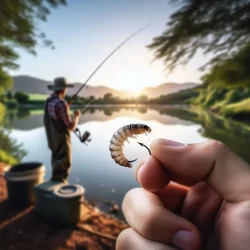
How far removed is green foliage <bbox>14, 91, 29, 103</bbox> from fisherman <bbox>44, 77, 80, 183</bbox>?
4994 centimetres

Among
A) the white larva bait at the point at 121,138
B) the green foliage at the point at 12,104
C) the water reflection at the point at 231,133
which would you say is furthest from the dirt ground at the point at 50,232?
the green foliage at the point at 12,104

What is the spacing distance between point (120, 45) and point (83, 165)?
794 cm

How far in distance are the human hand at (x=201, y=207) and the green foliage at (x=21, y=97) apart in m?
54.1

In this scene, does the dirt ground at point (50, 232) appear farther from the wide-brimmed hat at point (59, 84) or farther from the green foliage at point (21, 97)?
the green foliage at point (21, 97)

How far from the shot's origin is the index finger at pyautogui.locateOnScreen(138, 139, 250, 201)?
32.6 inches

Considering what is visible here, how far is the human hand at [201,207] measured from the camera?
831mm

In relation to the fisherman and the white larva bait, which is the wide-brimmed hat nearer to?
the fisherman

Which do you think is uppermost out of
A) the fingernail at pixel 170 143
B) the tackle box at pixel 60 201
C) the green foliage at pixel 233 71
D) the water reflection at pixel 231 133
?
the green foliage at pixel 233 71

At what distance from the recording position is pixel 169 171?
1.04m

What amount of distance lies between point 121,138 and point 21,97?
180 feet

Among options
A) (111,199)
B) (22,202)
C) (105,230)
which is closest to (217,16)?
(105,230)

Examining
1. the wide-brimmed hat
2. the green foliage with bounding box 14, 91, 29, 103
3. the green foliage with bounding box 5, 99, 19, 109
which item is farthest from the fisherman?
the green foliage with bounding box 5, 99, 19, 109

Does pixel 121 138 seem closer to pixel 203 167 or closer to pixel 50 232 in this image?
pixel 203 167

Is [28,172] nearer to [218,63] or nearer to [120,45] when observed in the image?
[120,45]
